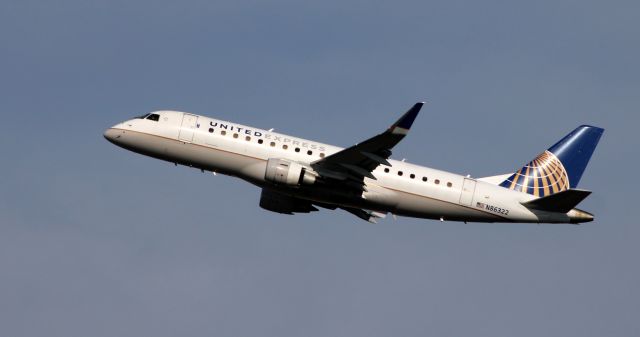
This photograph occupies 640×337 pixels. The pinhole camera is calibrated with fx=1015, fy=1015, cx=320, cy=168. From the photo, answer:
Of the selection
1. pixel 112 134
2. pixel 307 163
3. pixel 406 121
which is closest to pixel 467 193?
pixel 406 121

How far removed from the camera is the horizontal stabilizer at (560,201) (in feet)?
204

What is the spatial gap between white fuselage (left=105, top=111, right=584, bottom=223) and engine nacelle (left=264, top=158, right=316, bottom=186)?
2.17 ft

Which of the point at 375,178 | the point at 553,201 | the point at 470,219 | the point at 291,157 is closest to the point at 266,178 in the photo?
the point at 291,157

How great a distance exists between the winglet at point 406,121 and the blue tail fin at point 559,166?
12701mm

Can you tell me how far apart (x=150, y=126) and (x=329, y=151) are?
11.6 metres

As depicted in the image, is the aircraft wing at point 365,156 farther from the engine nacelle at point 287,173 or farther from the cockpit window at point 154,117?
the cockpit window at point 154,117

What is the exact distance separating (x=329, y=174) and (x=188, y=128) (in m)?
9.54

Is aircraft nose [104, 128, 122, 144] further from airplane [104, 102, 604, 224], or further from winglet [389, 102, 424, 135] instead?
winglet [389, 102, 424, 135]

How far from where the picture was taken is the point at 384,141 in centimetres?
5941

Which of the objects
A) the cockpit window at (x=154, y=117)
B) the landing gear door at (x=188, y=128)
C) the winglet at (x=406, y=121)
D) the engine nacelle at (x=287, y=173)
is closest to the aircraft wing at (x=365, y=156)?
the winglet at (x=406, y=121)

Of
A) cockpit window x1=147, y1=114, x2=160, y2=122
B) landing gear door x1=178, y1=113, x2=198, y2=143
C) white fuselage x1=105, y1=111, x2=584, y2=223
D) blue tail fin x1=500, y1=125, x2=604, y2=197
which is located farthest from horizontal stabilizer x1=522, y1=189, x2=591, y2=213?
cockpit window x1=147, y1=114, x2=160, y2=122

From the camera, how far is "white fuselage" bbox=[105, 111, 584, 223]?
208ft

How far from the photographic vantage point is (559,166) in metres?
70.0

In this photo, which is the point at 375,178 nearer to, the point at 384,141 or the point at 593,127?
the point at 384,141
